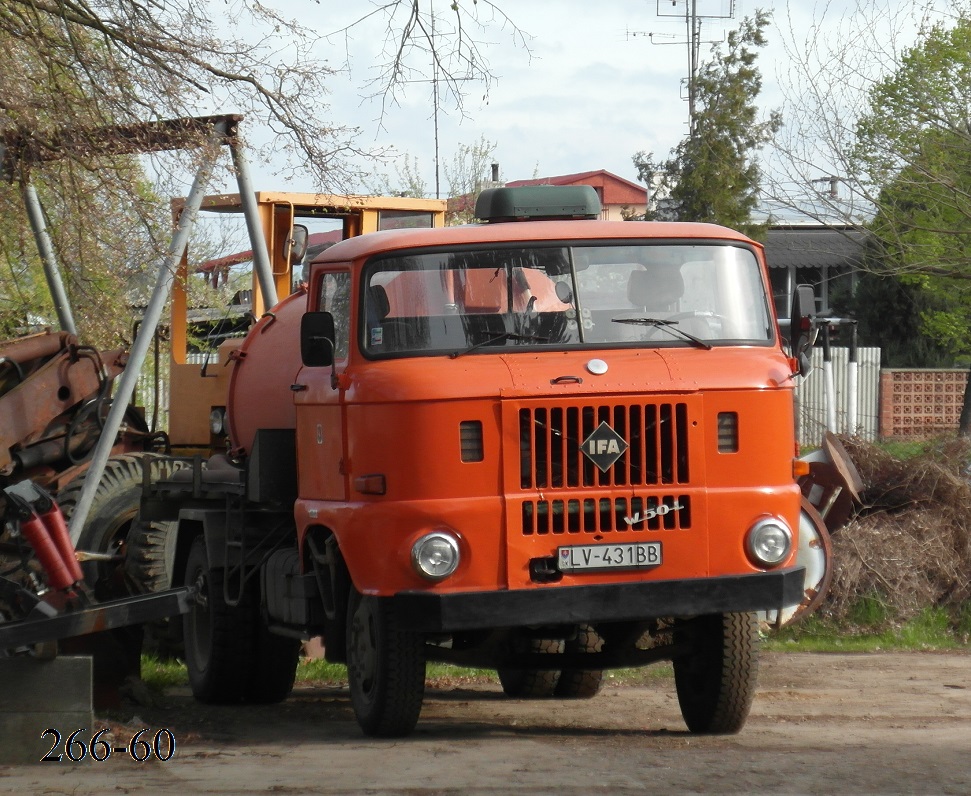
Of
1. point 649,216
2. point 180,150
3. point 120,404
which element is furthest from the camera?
point 649,216

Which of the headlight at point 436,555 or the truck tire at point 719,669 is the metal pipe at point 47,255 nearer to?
the headlight at point 436,555

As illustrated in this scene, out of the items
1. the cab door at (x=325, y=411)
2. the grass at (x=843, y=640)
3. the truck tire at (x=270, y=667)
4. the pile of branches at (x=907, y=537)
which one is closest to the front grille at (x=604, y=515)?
the cab door at (x=325, y=411)

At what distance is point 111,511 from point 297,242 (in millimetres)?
2359

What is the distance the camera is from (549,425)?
7.06m

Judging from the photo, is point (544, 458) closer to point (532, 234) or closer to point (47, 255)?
point (532, 234)

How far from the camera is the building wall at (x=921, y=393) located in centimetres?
3647

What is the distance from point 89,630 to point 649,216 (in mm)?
29710

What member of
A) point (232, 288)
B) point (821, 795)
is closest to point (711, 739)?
point (821, 795)

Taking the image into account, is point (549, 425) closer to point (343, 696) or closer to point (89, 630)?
point (89, 630)

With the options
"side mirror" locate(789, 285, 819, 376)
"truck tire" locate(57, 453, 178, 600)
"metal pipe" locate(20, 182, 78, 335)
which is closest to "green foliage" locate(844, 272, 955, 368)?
"metal pipe" locate(20, 182, 78, 335)

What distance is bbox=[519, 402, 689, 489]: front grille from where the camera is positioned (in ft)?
23.2

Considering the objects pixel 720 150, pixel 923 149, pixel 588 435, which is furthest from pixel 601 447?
pixel 720 150

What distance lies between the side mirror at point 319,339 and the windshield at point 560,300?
9.9 inches

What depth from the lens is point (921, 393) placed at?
36.8 meters
